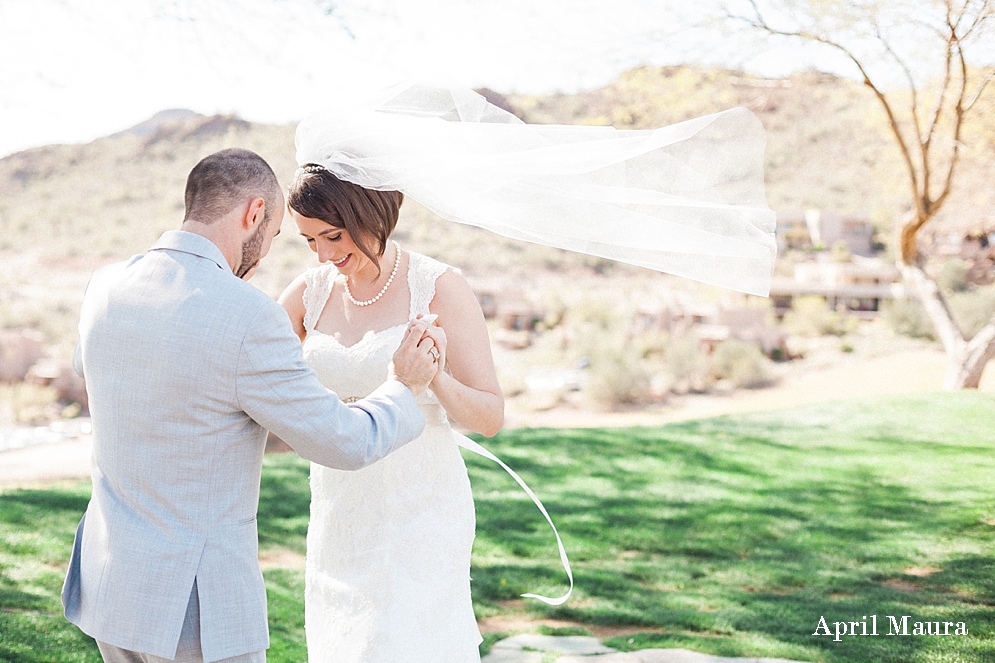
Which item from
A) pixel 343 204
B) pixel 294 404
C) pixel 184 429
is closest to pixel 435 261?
pixel 343 204

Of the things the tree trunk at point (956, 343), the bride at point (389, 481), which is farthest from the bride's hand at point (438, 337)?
the tree trunk at point (956, 343)

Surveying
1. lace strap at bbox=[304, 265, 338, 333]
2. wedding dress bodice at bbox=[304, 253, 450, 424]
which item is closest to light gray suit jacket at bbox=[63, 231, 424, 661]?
wedding dress bodice at bbox=[304, 253, 450, 424]

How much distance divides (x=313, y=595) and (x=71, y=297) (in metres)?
28.9

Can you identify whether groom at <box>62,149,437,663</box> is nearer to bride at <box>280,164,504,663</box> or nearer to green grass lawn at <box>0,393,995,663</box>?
bride at <box>280,164,504,663</box>

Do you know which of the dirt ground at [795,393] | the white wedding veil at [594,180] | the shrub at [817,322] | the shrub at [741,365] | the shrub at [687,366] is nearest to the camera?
the white wedding veil at [594,180]

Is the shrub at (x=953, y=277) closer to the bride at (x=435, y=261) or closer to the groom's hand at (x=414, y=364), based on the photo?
the bride at (x=435, y=261)

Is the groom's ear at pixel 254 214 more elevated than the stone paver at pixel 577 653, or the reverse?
the groom's ear at pixel 254 214

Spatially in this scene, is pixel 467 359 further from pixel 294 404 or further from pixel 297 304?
pixel 294 404

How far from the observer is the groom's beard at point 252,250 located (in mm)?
2057

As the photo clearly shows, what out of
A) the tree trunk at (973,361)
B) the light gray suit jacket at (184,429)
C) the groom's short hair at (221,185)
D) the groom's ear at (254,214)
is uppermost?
the groom's short hair at (221,185)

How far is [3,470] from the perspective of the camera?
10.4 m

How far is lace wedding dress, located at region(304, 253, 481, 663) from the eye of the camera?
253 centimetres

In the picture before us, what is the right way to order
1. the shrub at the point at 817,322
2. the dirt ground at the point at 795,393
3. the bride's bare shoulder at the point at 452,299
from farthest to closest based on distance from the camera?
the shrub at the point at 817,322
the dirt ground at the point at 795,393
the bride's bare shoulder at the point at 452,299

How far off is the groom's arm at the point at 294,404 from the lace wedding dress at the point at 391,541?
638 mm
